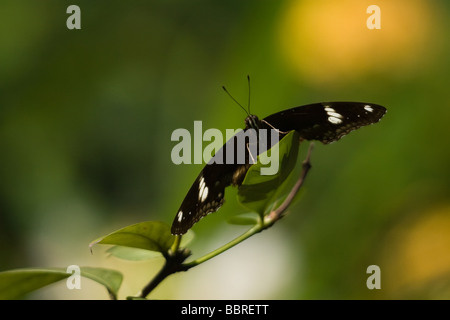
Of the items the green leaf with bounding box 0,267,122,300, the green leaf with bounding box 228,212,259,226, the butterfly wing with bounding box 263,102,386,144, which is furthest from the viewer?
the butterfly wing with bounding box 263,102,386,144

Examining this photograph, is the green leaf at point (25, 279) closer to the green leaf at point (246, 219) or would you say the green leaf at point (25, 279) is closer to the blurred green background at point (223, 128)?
the green leaf at point (246, 219)

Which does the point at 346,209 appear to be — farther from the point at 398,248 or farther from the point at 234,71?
the point at 234,71

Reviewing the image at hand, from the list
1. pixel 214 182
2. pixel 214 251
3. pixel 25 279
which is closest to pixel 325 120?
pixel 214 182

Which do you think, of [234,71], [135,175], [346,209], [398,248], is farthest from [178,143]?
[398,248]

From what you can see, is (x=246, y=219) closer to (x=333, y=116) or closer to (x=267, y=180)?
(x=267, y=180)

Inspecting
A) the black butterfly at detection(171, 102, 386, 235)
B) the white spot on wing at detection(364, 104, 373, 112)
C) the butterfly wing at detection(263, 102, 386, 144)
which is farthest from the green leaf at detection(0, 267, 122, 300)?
the white spot on wing at detection(364, 104, 373, 112)

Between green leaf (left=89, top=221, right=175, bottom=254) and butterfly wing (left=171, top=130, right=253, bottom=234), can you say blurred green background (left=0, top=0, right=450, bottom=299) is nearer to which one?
butterfly wing (left=171, top=130, right=253, bottom=234)

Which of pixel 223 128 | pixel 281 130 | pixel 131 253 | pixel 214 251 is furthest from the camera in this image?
pixel 223 128
